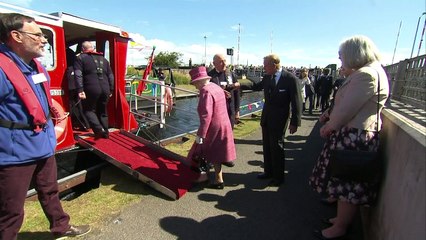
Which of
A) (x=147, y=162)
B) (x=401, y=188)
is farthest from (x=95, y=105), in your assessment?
(x=401, y=188)

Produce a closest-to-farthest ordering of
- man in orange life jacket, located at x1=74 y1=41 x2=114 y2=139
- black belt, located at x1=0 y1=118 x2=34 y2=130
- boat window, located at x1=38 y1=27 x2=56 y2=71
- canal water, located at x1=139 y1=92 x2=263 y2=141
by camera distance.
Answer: black belt, located at x1=0 y1=118 x2=34 y2=130, boat window, located at x1=38 y1=27 x2=56 y2=71, man in orange life jacket, located at x1=74 y1=41 x2=114 y2=139, canal water, located at x1=139 y1=92 x2=263 y2=141

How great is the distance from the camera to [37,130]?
2750mm

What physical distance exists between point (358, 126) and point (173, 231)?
228 cm

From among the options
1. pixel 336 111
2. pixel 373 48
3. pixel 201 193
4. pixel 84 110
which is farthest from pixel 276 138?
pixel 84 110

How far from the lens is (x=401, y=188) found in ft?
7.65

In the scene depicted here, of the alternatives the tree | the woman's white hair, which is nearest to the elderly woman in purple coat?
the woman's white hair

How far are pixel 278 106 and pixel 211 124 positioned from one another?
1.06 metres

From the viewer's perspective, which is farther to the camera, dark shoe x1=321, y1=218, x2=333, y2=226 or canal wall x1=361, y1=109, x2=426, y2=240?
dark shoe x1=321, y1=218, x2=333, y2=226

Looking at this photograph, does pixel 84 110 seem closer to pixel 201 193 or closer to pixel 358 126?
pixel 201 193

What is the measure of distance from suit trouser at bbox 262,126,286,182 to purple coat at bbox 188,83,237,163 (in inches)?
25.4

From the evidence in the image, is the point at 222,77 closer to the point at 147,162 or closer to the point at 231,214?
the point at 147,162

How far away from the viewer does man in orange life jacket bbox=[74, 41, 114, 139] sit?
575 centimetres

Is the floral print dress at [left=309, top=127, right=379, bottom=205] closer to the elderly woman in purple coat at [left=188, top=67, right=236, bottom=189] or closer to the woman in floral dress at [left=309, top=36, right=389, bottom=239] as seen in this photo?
the woman in floral dress at [left=309, top=36, right=389, bottom=239]

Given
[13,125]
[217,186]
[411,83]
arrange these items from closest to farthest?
[13,125]
[411,83]
[217,186]
